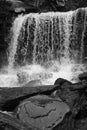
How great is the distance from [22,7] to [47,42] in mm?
3412

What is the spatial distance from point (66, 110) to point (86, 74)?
414 centimetres

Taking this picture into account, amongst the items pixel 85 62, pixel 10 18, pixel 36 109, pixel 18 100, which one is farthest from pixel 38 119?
pixel 10 18

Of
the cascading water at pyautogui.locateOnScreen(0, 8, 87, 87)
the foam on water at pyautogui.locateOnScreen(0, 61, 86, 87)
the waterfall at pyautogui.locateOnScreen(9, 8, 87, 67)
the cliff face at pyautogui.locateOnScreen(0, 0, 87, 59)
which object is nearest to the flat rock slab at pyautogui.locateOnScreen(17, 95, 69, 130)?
the foam on water at pyautogui.locateOnScreen(0, 61, 86, 87)

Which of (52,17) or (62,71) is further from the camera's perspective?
(52,17)

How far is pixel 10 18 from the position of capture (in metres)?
17.4

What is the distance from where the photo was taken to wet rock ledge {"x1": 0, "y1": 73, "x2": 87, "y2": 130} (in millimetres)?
7725

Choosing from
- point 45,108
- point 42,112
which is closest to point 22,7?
point 45,108

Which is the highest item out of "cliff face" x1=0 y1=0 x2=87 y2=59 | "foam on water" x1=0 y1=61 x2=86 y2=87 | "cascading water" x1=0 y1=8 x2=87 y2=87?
"cliff face" x1=0 y1=0 x2=87 y2=59

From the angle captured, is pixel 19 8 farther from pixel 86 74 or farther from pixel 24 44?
pixel 86 74

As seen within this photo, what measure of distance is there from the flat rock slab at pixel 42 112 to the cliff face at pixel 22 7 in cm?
907

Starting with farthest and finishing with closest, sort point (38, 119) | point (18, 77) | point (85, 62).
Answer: point (85, 62) → point (18, 77) → point (38, 119)

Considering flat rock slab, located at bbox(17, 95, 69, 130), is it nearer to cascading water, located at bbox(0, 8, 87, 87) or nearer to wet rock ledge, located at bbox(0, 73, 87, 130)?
wet rock ledge, located at bbox(0, 73, 87, 130)

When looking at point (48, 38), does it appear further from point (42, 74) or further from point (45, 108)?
point (45, 108)

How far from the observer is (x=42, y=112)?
8.26 m
